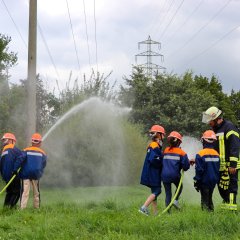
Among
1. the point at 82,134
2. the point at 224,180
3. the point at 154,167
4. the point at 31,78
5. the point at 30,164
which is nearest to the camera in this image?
the point at 224,180

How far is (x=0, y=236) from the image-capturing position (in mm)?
7078

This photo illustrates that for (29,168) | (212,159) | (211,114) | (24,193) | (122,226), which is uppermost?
(211,114)

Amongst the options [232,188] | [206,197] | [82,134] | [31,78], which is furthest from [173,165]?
[82,134]

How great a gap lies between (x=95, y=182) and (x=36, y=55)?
5.65 metres

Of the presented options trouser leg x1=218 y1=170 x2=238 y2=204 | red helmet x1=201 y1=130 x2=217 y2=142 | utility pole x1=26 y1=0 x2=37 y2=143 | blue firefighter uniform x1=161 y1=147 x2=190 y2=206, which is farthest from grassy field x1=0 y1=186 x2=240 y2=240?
utility pole x1=26 y1=0 x2=37 y2=143

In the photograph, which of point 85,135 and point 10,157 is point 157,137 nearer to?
point 10,157

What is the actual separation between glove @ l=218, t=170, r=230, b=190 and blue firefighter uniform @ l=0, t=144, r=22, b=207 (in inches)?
168

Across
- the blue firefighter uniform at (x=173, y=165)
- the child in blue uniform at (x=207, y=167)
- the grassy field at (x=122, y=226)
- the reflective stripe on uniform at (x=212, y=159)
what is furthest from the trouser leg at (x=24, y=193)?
the reflective stripe on uniform at (x=212, y=159)

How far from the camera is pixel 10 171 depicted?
1029 cm

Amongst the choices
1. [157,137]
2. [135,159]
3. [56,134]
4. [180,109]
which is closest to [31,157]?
[157,137]

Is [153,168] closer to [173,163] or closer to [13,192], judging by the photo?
[173,163]

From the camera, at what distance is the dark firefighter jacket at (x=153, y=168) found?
30.1 ft

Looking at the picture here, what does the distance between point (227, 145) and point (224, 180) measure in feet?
2.07

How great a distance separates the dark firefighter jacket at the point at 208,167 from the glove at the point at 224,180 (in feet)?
0.47
